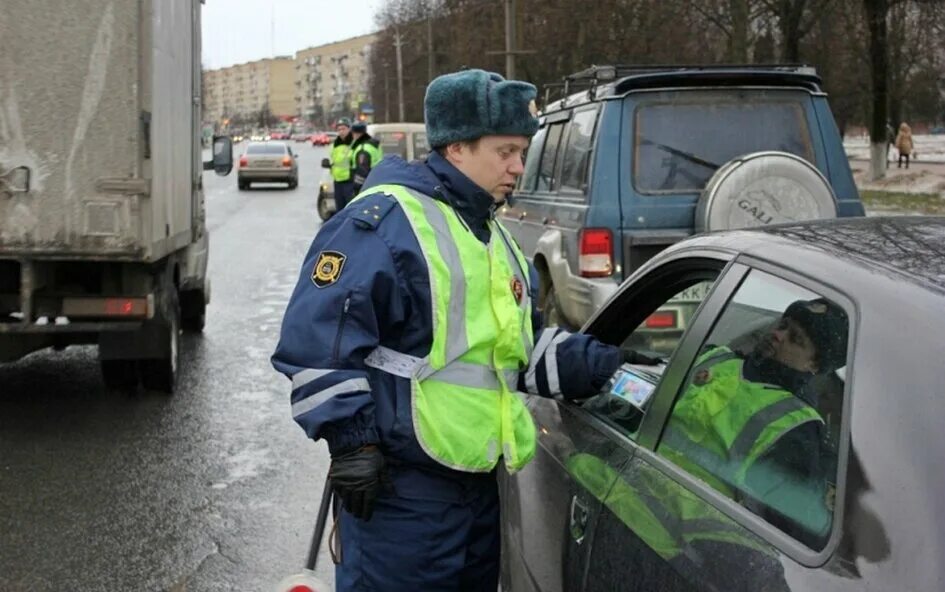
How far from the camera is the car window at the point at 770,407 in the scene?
204cm

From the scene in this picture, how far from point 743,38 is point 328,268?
85.6ft

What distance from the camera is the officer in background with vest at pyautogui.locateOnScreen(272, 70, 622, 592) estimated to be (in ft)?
8.52

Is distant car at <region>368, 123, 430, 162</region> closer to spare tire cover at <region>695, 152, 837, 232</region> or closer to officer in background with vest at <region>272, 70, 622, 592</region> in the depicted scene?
Result: spare tire cover at <region>695, 152, 837, 232</region>

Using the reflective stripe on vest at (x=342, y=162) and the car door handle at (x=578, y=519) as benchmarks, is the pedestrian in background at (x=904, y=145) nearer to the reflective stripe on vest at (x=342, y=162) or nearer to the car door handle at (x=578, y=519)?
the reflective stripe on vest at (x=342, y=162)

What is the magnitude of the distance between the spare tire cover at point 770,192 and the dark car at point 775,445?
3499mm

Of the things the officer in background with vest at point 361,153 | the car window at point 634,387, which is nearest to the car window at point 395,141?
the officer in background with vest at point 361,153

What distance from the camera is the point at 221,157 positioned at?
10.8 m

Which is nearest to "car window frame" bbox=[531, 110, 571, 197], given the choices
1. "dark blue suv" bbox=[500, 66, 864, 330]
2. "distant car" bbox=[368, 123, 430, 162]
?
"dark blue suv" bbox=[500, 66, 864, 330]

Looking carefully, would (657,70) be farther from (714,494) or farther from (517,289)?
(714,494)

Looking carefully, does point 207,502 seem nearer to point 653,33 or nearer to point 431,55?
point 653,33

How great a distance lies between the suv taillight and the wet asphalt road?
1.99 metres

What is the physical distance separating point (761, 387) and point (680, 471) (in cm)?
25

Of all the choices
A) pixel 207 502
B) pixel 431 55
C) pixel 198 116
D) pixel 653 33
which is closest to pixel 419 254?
pixel 207 502

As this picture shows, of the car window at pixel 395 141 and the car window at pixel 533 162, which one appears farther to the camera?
the car window at pixel 395 141
